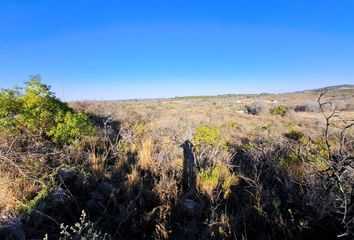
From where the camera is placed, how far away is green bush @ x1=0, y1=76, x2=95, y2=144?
232 inches

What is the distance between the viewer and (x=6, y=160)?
4898 mm

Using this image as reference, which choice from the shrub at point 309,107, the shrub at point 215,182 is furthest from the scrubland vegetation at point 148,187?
the shrub at point 309,107

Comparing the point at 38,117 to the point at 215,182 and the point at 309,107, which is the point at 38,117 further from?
the point at 309,107

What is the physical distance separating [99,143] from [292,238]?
4.35 meters

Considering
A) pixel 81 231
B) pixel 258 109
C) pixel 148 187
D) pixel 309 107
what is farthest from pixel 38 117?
pixel 309 107

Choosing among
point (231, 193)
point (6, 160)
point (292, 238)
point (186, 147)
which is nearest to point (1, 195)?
point (6, 160)

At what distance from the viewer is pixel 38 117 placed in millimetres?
6258

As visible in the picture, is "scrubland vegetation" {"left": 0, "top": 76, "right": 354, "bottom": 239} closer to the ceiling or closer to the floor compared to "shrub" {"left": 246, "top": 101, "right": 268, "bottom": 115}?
closer to the ceiling

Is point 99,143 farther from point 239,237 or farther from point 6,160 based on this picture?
point 239,237

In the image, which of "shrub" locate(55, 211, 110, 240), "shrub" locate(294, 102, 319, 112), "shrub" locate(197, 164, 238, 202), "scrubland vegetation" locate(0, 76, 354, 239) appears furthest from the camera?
"shrub" locate(294, 102, 319, 112)

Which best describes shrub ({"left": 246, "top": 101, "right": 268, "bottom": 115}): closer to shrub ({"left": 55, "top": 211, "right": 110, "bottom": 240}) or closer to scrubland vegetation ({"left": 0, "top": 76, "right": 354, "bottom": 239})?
scrubland vegetation ({"left": 0, "top": 76, "right": 354, "bottom": 239})

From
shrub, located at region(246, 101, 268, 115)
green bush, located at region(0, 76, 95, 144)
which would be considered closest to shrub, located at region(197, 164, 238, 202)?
green bush, located at region(0, 76, 95, 144)

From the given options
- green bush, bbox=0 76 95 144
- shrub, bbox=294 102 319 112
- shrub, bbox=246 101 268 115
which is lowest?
shrub, bbox=294 102 319 112

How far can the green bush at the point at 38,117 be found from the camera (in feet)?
19.3
